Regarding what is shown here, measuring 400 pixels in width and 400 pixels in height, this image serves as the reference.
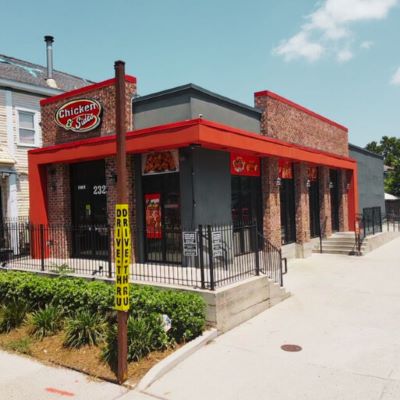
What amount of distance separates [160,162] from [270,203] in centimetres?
489

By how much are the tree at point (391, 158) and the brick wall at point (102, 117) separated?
36484 millimetres

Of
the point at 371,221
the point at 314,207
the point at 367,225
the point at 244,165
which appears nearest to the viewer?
the point at 244,165

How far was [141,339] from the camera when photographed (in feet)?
22.6

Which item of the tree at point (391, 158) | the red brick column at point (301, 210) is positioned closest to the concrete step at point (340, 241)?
the red brick column at point (301, 210)

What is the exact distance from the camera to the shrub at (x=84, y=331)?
7.45 m

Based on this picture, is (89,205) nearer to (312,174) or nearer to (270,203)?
(270,203)

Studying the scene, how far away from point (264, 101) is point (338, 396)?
11.3 metres

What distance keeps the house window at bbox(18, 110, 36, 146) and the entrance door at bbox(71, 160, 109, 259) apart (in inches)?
217

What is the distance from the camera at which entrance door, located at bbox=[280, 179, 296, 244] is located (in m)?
17.2

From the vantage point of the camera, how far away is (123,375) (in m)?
6.18

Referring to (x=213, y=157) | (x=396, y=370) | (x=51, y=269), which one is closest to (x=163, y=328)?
(x=396, y=370)

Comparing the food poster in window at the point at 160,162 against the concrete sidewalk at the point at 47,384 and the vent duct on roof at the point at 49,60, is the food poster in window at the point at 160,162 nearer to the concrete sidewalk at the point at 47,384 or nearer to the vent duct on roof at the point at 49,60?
the concrete sidewalk at the point at 47,384

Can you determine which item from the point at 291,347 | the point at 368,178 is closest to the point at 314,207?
the point at 368,178

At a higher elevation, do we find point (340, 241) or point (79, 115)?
point (79, 115)
